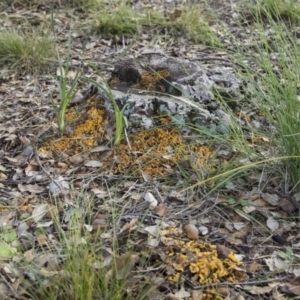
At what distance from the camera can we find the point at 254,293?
81.6 inches

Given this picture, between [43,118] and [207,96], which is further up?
[207,96]

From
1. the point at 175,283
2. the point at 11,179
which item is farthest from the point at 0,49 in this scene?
the point at 175,283

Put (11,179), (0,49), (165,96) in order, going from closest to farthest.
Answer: (11,179)
(165,96)
(0,49)

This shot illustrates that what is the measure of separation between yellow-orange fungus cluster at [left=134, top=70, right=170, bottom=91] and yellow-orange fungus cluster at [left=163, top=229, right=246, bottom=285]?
114 cm

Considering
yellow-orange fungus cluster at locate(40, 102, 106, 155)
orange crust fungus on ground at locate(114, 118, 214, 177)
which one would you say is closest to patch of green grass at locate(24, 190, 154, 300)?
orange crust fungus on ground at locate(114, 118, 214, 177)

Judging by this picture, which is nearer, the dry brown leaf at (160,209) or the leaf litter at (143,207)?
the leaf litter at (143,207)

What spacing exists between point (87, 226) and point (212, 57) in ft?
6.67

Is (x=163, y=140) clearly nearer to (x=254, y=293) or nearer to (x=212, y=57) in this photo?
(x=254, y=293)

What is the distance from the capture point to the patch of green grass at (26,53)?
3805 mm

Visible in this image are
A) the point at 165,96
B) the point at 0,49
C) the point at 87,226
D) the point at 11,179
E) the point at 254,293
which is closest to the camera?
the point at 254,293

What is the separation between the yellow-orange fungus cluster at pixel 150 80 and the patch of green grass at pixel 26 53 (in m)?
0.95

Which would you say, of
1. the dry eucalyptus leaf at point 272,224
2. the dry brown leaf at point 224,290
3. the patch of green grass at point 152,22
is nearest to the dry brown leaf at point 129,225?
the dry brown leaf at point 224,290

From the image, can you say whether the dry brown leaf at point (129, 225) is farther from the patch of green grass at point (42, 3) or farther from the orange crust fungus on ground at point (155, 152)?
the patch of green grass at point (42, 3)

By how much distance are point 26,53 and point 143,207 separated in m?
1.80
